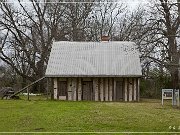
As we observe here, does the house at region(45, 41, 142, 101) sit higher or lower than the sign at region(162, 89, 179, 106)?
higher

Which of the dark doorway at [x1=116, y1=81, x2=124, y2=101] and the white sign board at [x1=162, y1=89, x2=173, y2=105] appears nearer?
the white sign board at [x1=162, y1=89, x2=173, y2=105]

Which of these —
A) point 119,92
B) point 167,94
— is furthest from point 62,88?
point 167,94

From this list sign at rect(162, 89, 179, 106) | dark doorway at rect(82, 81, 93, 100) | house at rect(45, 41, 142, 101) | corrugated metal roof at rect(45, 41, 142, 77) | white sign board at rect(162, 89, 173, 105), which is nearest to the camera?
sign at rect(162, 89, 179, 106)

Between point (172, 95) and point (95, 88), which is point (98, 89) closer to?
point (95, 88)

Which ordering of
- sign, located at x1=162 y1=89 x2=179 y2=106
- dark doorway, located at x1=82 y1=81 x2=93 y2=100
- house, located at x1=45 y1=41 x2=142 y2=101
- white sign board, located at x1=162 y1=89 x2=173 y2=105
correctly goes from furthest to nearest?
dark doorway, located at x1=82 y1=81 x2=93 y2=100 → house, located at x1=45 y1=41 x2=142 y2=101 → white sign board, located at x1=162 y1=89 x2=173 y2=105 → sign, located at x1=162 y1=89 x2=179 y2=106

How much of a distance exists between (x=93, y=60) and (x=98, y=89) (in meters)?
2.81

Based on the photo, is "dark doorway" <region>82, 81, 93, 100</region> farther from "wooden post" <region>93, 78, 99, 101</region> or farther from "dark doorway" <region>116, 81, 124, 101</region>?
"dark doorway" <region>116, 81, 124, 101</region>

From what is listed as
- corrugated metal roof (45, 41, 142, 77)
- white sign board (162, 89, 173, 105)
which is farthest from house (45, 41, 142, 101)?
white sign board (162, 89, 173, 105)

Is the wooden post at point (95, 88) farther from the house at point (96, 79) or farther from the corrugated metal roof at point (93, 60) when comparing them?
the corrugated metal roof at point (93, 60)

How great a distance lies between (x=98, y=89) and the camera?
109 feet

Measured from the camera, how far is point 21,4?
158 feet

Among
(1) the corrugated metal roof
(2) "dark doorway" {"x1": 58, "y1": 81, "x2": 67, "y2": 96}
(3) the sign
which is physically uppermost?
(1) the corrugated metal roof

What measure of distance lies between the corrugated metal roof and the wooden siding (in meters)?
0.69

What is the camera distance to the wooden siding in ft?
109
